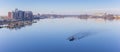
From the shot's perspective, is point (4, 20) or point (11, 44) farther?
point (4, 20)

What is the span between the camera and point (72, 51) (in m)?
3.12

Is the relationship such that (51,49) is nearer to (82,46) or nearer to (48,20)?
(82,46)

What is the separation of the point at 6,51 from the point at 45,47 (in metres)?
0.61

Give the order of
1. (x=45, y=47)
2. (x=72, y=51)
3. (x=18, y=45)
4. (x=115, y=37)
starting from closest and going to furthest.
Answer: (x=72, y=51), (x=45, y=47), (x=18, y=45), (x=115, y=37)

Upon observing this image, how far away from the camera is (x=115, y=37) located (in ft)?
14.4

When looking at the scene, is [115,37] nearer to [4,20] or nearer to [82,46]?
[82,46]

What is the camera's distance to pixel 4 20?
677 centimetres

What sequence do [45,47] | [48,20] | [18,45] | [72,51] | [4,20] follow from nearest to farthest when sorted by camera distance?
1. [72,51]
2. [45,47]
3. [18,45]
4. [4,20]
5. [48,20]

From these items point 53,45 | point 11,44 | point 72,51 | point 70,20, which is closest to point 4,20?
point 70,20

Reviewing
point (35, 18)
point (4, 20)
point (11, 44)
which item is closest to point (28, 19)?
point (35, 18)

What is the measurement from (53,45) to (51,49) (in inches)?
11.0

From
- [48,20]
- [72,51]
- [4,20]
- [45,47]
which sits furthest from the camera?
[48,20]

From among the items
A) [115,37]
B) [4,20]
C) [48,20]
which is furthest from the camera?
[48,20]

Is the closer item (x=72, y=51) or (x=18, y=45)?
(x=72, y=51)
